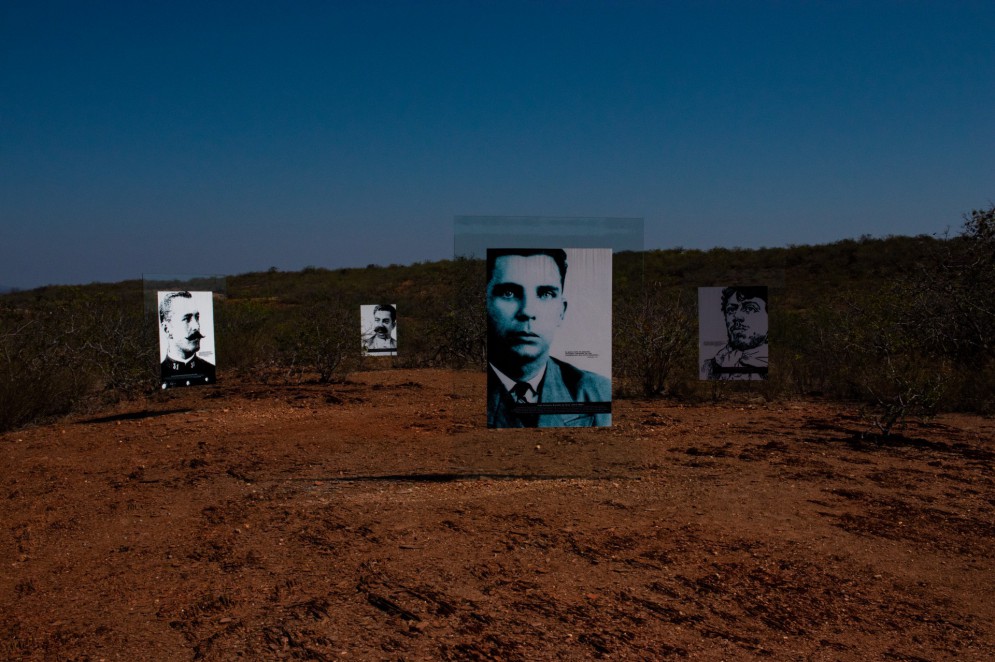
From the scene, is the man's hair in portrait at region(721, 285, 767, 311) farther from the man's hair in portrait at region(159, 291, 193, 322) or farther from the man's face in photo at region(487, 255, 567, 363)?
the man's hair in portrait at region(159, 291, 193, 322)

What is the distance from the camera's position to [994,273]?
10.2 metres

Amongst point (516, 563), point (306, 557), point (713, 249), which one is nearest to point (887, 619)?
point (516, 563)

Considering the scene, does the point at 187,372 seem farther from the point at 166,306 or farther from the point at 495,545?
the point at 495,545

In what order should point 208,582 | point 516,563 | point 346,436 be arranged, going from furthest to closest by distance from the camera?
1. point 346,436
2. point 516,563
3. point 208,582

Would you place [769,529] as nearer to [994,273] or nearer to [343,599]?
[343,599]

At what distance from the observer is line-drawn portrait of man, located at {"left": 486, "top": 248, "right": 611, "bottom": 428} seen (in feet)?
20.4

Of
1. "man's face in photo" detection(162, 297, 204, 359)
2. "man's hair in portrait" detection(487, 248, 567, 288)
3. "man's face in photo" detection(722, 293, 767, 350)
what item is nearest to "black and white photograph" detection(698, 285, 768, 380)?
"man's face in photo" detection(722, 293, 767, 350)

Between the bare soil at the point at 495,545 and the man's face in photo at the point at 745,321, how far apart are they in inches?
120

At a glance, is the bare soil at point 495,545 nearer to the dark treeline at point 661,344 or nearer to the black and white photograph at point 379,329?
the dark treeline at point 661,344

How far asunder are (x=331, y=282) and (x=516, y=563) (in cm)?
4992

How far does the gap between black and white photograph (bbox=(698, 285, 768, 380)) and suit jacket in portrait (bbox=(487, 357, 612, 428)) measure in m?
5.85

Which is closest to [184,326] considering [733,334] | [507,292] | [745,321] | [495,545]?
[507,292]

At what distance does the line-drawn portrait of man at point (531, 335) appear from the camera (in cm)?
620

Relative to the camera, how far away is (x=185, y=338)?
9.84 m
